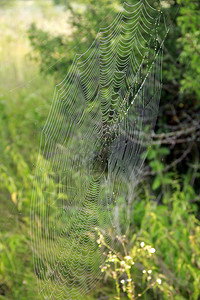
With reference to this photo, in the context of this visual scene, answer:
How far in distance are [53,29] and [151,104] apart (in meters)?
1.54

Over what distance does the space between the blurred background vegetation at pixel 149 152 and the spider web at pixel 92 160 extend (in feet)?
0.63

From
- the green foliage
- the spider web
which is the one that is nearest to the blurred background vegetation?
the green foliage

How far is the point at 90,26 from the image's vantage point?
9.61ft

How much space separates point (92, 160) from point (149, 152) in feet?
3.73

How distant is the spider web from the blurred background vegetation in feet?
0.63

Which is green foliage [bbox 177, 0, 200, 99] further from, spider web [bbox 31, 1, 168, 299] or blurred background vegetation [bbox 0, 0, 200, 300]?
spider web [bbox 31, 1, 168, 299]

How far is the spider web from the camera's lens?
1988mm

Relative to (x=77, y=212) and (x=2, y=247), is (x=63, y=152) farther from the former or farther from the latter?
(x=2, y=247)

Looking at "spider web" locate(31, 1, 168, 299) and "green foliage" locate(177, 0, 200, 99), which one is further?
"green foliage" locate(177, 0, 200, 99)

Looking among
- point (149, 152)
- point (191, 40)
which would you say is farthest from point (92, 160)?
point (149, 152)

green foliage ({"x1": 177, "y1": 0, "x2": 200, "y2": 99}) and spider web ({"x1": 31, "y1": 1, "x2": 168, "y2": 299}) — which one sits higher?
green foliage ({"x1": 177, "y1": 0, "x2": 200, "y2": 99})

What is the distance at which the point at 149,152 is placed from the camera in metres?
3.27

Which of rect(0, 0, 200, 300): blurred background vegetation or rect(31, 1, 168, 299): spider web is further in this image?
rect(0, 0, 200, 300): blurred background vegetation

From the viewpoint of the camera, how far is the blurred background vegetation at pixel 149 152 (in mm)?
2545
